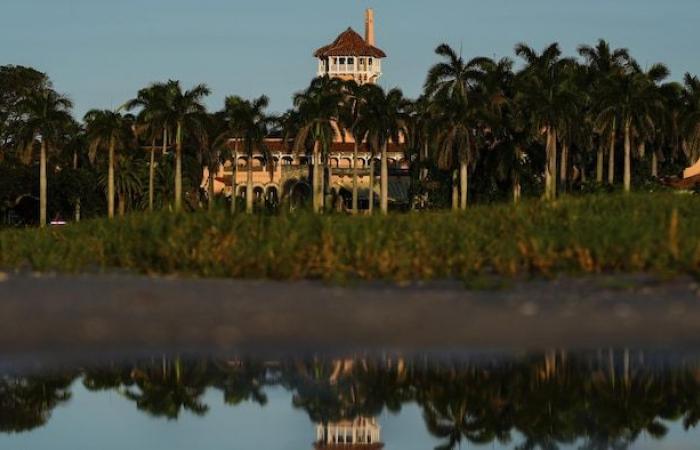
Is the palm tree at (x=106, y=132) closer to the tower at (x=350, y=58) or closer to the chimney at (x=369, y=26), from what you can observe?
the tower at (x=350, y=58)

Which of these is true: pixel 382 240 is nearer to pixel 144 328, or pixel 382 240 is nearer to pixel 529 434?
pixel 144 328

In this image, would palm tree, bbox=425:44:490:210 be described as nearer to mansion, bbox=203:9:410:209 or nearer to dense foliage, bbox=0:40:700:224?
dense foliage, bbox=0:40:700:224

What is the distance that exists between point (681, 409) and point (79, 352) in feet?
18.3

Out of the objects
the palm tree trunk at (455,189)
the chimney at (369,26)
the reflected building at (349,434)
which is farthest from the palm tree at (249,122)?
the reflected building at (349,434)

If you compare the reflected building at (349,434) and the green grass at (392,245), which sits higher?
the green grass at (392,245)

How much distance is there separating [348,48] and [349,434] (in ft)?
495

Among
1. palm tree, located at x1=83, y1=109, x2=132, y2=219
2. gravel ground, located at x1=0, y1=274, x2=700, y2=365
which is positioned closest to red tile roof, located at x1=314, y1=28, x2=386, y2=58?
palm tree, located at x1=83, y1=109, x2=132, y2=219

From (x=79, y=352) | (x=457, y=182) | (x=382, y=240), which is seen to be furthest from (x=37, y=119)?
(x=79, y=352)

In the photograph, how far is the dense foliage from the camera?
89125mm

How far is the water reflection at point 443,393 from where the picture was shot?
10078mm

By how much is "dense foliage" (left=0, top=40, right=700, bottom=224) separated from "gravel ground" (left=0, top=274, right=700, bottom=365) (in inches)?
2476

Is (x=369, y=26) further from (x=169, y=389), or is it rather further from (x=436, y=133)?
(x=169, y=389)

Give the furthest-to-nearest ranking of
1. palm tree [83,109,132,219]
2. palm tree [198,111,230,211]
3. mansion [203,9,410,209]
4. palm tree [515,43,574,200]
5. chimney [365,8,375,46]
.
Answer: chimney [365,8,375,46] < mansion [203,9,410,209] < palm tree [198,111,230,211] < palm tree [83,109,132,219] < palm tree [515,43,574,200]

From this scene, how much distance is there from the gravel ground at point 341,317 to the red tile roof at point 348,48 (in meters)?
142
